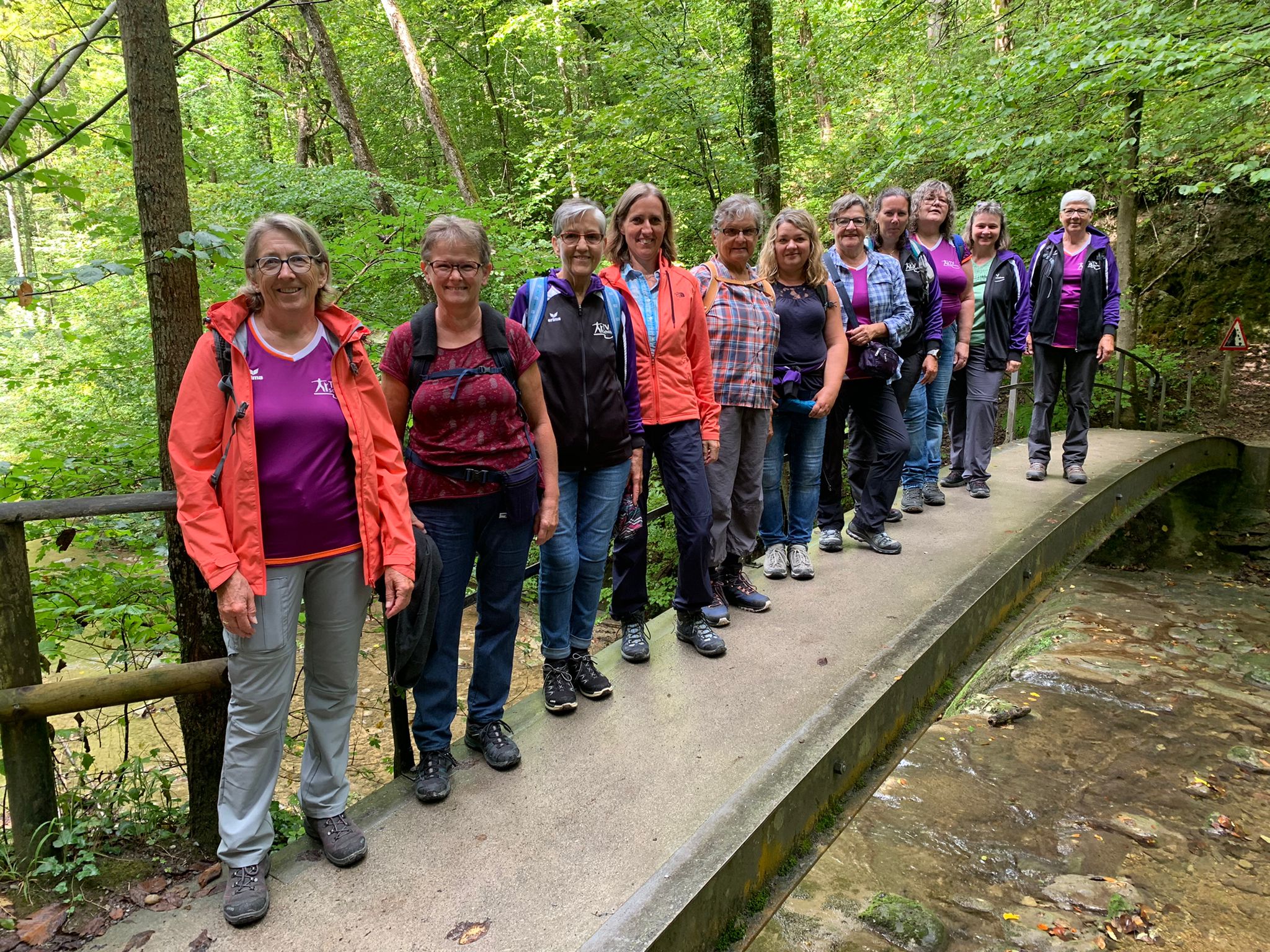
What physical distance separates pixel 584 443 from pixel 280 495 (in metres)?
1.28

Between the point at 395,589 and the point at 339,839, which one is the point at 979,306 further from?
the point at 339,839

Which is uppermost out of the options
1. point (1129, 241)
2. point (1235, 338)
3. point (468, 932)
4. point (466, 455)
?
point (1129, 241)

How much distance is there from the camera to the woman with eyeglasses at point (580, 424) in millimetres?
3178

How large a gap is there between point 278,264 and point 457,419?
0.77 metres

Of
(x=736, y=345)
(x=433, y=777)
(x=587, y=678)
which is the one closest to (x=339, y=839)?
(x=433, y=777)

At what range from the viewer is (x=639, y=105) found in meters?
10.4

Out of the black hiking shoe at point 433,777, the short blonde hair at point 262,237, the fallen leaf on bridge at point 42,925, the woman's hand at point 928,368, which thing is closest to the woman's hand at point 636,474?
the black hiking shoe at point 433,777

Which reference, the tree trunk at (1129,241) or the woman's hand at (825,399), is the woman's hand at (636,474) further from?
the tree trunk at (1129,241)

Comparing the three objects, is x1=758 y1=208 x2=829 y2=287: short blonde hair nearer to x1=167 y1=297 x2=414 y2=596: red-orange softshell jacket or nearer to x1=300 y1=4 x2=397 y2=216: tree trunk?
x1=167 y1=297 x2=414 y2=596: red-orange softshell jacket

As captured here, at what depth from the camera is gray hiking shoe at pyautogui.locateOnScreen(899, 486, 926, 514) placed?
6.41m

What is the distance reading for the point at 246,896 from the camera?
227 cm

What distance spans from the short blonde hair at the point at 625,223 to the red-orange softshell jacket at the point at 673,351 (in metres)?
0.07

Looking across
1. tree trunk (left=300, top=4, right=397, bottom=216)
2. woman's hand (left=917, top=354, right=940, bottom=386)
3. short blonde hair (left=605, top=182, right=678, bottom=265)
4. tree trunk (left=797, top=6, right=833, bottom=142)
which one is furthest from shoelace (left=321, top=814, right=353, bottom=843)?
tree trunk (left=797, top=6, right=833, bottom=142)

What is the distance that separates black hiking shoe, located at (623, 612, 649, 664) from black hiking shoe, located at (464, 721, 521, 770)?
0.85 metres
